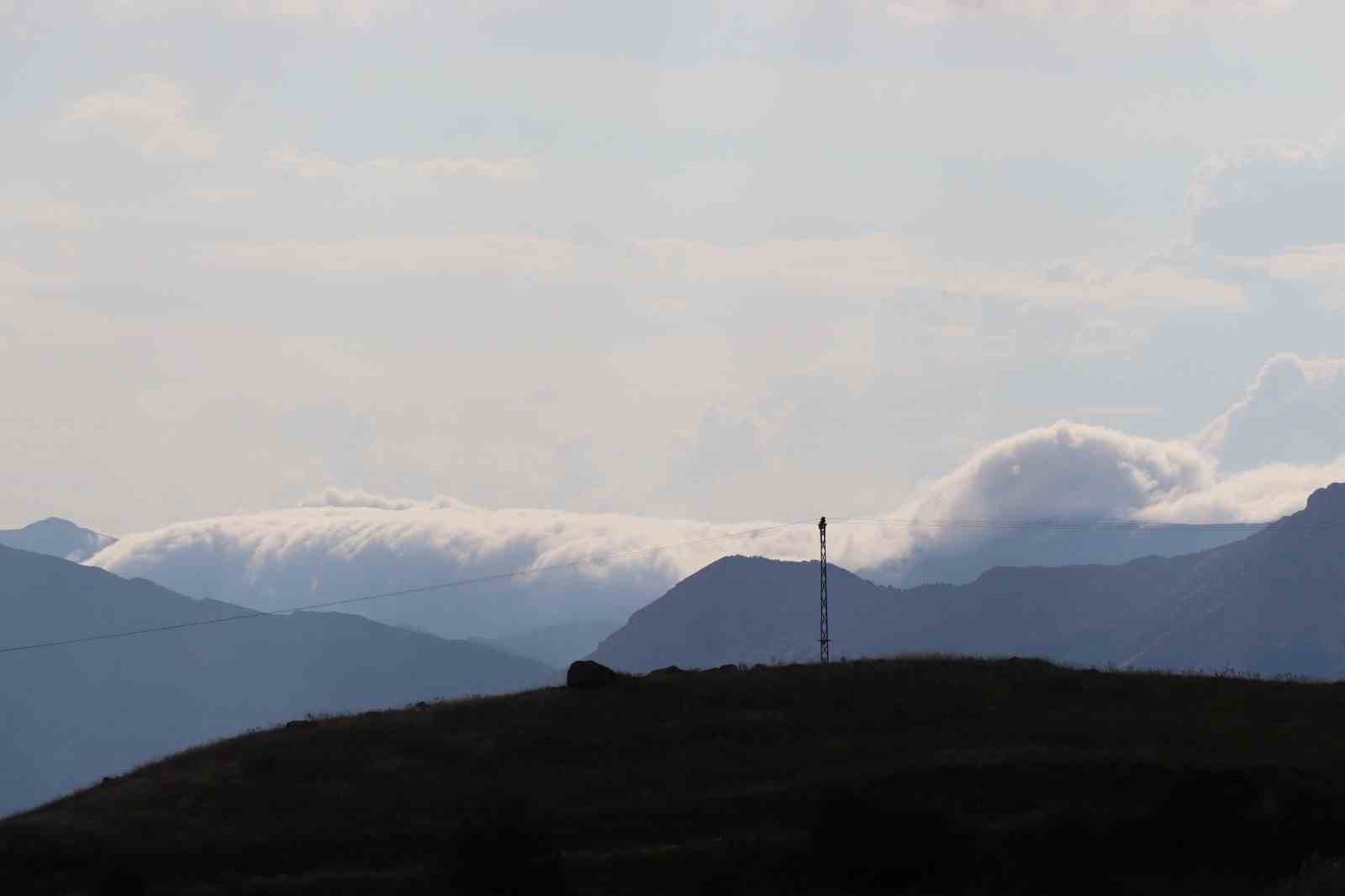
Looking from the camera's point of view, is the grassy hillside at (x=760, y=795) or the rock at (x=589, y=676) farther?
the rock at (x=589, y=676)

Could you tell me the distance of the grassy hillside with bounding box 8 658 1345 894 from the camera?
175ft

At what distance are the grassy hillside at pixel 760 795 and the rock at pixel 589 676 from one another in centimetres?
99

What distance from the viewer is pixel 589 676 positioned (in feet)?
269

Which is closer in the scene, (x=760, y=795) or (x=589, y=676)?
(x=760, y=795)

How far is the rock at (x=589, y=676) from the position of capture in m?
81.6

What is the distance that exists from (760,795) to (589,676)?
20.9m

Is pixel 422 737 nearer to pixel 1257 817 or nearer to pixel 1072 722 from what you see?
pixel 1072 722

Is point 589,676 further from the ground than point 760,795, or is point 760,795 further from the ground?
point 589,676

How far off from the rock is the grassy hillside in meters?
0.99

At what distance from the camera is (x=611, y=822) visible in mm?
60531

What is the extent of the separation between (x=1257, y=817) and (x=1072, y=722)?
1611cm

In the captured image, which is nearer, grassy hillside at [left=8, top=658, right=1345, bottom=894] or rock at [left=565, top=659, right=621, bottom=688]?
grassy hillside at [left=8, top=658, right=1345, bottom=894]

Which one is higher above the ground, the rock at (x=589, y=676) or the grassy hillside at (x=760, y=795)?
the rock at (x=589, y=676)

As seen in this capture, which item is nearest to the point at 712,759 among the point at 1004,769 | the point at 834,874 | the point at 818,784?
the point at 818,784
